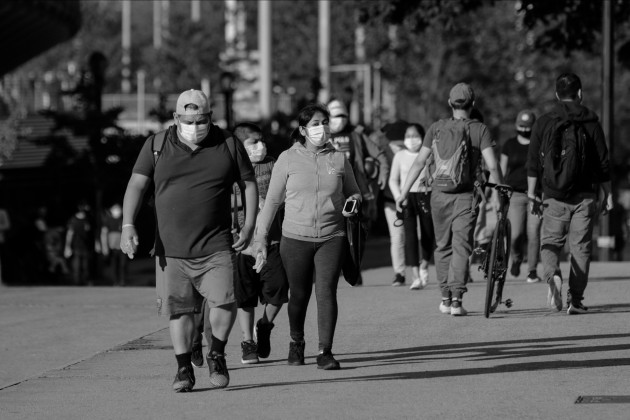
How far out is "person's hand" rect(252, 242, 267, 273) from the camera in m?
9.26

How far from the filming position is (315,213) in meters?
9.37

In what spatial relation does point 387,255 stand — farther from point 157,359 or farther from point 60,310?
point 157,359

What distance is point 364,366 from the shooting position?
9672 mm

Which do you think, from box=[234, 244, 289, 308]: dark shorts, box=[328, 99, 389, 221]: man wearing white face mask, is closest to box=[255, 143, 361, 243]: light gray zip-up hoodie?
box=[234, 244, 289, 308]: dark shorts

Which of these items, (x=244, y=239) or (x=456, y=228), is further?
(x=456, y=228)

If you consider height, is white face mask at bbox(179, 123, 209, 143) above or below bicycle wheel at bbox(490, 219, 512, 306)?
above

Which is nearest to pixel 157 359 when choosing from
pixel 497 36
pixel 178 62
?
pixel 497 36

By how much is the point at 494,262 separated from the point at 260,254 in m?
2.84

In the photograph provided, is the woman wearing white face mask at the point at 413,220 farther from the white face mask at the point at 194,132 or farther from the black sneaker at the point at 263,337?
the white face mask at the point at 194,132

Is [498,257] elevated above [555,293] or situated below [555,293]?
above

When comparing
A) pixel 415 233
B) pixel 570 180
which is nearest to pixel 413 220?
pixel 415 233

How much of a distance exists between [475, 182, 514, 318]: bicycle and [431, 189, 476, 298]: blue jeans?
0.64 ft

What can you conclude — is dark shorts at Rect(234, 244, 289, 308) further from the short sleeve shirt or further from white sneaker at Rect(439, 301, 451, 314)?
white sneaker at Rect(439, 301, 451, 314)

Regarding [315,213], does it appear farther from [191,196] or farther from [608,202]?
[608,202]
